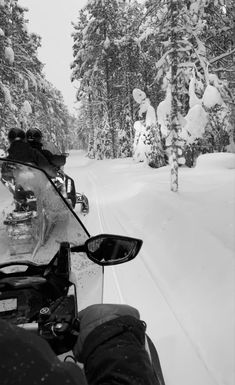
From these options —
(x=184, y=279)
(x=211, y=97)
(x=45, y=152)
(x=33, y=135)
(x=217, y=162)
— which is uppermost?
(x=211, y=97)

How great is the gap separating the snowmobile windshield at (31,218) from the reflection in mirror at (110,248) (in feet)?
0.73

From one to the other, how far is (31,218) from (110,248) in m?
0.50

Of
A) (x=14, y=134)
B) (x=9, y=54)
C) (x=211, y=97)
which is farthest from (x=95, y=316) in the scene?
(x=9, y=54)

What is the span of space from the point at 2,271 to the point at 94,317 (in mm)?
609

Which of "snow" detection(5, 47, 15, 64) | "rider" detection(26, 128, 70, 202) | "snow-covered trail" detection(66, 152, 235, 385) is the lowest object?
"snow-covered trail" detection(66, 152, 235, 385)

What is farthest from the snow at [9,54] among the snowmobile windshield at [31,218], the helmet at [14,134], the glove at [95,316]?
the glove at [95,316]

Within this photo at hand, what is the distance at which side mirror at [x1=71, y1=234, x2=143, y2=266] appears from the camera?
6.32ft

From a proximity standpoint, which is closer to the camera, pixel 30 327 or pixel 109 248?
pixel 30 327

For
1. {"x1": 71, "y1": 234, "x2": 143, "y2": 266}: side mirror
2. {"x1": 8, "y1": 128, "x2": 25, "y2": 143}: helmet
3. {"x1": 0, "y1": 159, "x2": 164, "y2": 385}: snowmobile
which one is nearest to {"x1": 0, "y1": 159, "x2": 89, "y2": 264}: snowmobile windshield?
{"x1": 0, "y1": 159, "x2": 164, "y2": 385}: snowmobile

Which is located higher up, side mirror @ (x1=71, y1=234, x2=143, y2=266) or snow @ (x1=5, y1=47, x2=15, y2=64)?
snow @ (x1=5, y1=47, x2=15, y2=64)

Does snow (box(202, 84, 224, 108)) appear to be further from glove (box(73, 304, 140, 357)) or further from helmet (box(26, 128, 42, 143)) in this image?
glove (box(73, 304, 140, 357))

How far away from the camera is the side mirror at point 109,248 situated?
193cm

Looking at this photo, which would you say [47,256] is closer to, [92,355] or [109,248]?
[109,248]

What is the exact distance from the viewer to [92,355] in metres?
1.36
